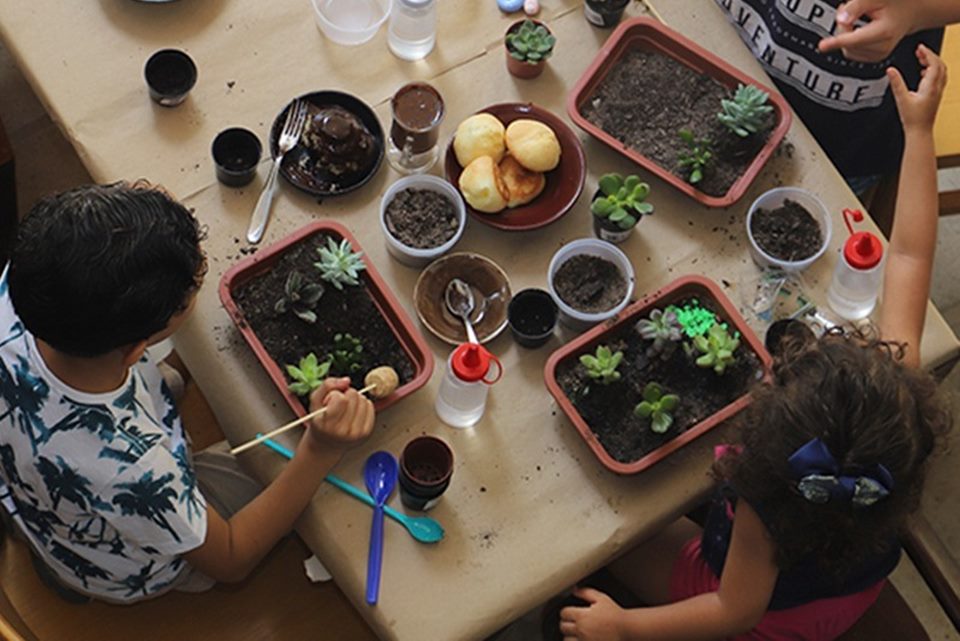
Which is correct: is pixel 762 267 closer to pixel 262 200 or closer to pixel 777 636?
pixel 777 636

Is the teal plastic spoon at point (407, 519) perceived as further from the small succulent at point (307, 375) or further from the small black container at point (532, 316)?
the small black container at point (532, 316)

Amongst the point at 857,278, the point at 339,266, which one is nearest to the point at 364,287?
the point at 339,266

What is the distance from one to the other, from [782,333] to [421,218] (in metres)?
0.56

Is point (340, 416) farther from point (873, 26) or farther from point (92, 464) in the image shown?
point (873, 26)

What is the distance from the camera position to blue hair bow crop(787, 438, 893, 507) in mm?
1321

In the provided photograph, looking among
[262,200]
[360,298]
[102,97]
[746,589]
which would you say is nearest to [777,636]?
[746,589]

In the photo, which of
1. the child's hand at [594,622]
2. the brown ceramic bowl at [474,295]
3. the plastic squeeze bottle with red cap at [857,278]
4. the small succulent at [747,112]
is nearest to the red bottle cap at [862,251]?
the plastic squeeze bottle with red cap at [857,278]

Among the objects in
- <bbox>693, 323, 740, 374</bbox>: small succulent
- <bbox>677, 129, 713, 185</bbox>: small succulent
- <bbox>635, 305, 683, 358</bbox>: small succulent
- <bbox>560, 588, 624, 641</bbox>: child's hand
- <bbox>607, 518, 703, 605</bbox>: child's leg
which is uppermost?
<bbox>677, 129, 713, 185</bbox>: small succulent

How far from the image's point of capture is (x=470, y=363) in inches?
57.7

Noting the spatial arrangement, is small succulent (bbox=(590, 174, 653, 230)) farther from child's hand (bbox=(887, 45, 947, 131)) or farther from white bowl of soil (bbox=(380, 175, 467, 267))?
child's hand (bbox=(887, 45, 947, 131))

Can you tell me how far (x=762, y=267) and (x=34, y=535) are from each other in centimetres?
113

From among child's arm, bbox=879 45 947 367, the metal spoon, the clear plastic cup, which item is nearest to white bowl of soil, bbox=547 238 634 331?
the metal spoon

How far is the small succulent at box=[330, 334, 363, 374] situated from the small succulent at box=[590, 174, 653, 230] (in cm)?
41

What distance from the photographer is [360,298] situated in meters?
1.59
